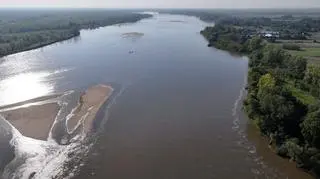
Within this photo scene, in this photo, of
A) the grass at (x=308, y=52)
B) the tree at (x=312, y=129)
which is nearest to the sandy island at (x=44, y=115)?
the tree at (x=312, y=129)

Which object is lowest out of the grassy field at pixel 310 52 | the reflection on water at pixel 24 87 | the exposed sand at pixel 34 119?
the reflection on water at pixel 24 87

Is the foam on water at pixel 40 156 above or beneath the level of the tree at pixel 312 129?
beneath

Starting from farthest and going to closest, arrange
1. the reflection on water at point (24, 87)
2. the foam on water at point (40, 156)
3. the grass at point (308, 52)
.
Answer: the grass at point (308, 52) < the reflection on water at point (24, 87) < the foam on water at point (40, 156)

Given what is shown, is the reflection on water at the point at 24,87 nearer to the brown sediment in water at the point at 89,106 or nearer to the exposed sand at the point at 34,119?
the exposed sand at the point at 34,119

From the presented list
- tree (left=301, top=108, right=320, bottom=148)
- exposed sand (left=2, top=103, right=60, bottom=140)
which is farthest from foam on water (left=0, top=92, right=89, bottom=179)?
tree (left=301, top=108, right=320, bottom=148)

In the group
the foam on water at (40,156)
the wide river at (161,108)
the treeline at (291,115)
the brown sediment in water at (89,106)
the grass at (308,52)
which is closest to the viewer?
the foam on water at (40,156)

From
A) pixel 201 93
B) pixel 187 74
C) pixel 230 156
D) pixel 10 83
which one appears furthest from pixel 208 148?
pixel 10 83

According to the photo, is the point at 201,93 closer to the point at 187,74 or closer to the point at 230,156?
the point at 187,74
